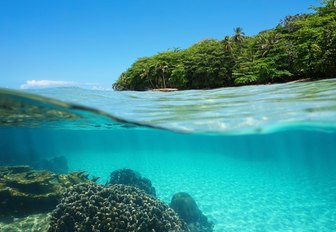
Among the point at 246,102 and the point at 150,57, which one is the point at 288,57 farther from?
the point at 150,57

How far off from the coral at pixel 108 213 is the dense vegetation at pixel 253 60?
20.9 m

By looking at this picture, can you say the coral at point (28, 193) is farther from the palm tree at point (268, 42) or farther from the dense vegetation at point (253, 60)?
the palm tree at point (268, 42)

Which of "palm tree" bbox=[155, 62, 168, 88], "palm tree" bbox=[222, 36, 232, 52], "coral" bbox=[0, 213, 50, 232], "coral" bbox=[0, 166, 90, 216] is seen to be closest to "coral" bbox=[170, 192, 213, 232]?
"coral" bbox=[0, 166, 90, 216]

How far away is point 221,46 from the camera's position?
38219 millimetres

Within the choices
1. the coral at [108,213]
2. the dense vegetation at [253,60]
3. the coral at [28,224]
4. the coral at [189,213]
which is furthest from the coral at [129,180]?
the dense vegetation at [253,60]

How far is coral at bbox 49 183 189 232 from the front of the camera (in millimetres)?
9797

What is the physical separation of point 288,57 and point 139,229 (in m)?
25.3

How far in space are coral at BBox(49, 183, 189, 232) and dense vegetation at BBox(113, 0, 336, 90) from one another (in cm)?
2092

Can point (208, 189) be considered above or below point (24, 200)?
below

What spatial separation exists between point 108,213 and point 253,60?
2713 centimetres

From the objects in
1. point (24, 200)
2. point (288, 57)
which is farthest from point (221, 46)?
point (24, 200)

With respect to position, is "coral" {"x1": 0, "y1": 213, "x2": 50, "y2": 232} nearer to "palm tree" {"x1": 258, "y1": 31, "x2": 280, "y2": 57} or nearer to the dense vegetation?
the dense vegetation

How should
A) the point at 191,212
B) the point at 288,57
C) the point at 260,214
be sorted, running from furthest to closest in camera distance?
the point at 288,57
the point at 260,214
the point at 191,212

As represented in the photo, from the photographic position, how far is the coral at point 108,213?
32.1ft
